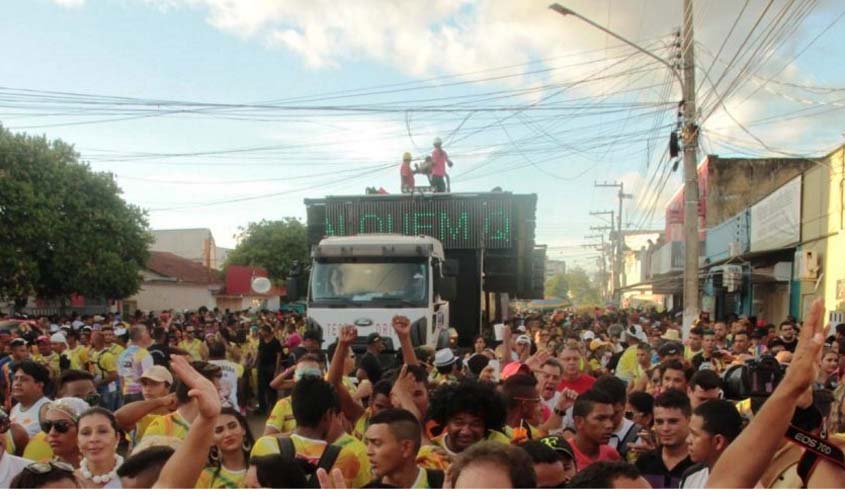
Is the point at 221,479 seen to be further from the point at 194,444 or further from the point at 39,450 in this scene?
the point at 39,450

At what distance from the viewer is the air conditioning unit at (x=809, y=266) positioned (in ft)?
56.3

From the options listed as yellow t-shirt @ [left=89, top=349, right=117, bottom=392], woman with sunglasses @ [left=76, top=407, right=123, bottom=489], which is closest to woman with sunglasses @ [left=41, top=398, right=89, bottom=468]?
woman with sunglasses @ [left=76, top=407, right=123, bottom=489]

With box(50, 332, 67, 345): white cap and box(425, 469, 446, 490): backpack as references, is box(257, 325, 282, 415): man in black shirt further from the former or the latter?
box(425, 469, 446, 490): backpack

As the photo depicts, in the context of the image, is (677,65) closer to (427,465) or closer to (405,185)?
(405,185)

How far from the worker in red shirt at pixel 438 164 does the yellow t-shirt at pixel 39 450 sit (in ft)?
30.6

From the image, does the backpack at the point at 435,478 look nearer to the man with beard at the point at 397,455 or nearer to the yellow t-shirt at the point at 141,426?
the man with beard at the point at 397,455

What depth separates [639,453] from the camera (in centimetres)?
471

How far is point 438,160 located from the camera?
13680 mm


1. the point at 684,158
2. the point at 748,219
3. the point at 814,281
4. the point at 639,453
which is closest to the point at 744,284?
the point at 748,219

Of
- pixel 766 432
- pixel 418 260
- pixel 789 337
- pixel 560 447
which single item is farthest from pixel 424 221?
pixel 766 432

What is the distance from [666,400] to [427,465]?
1450 millimetres

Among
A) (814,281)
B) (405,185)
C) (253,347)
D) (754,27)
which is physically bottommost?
(253,347)

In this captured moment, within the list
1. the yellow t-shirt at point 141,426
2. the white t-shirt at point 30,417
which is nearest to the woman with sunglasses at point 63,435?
the yellow t-shirt at point 141,426

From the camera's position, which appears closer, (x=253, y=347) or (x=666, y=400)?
(x=666, y=400)
